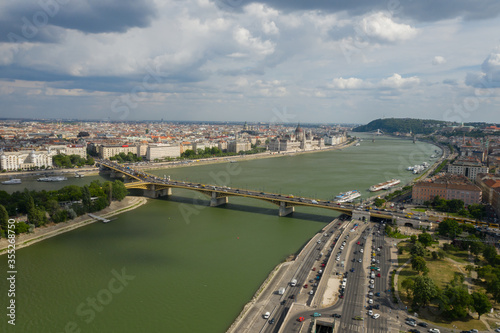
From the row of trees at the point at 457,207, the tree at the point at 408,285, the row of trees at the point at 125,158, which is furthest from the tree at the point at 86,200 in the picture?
the row of trees at the point at 125,158

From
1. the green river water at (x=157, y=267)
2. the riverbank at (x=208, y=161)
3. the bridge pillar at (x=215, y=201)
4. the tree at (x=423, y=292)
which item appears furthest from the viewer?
the riverbank at (x=208, y=161)

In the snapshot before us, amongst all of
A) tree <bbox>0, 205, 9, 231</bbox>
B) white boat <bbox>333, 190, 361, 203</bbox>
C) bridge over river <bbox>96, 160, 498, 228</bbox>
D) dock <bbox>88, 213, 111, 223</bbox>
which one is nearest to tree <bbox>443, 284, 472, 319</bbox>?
bridge over river <bbox>96, 160, 498, 228</bbox>

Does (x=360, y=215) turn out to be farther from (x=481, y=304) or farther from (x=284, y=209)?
(x=481, y=304)

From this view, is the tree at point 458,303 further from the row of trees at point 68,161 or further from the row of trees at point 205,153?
the row of trees at point 205,153

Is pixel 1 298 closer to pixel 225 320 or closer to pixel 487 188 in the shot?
pixel 225 320

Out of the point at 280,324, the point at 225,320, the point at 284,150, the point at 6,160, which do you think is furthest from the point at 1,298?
the point at 284,150

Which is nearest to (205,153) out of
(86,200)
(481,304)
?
(86,200)

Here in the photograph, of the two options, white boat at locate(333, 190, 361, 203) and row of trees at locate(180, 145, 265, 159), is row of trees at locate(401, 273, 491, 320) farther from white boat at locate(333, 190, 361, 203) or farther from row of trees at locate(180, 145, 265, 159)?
row of trees at locate(180, 145, 265, 159)
